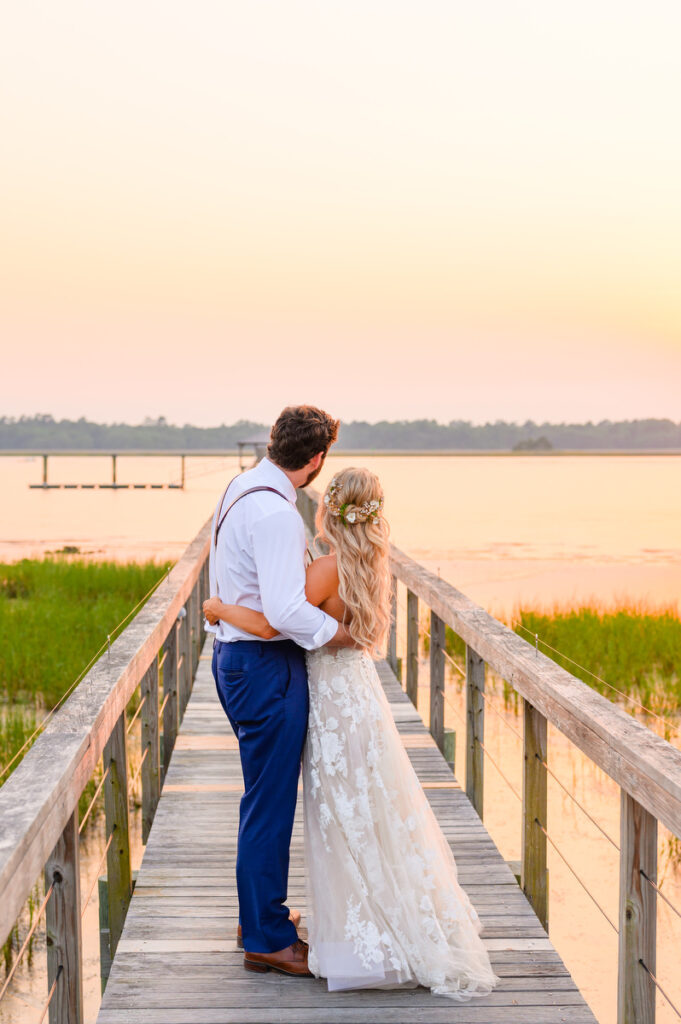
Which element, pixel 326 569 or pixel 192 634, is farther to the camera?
pixel 192 634

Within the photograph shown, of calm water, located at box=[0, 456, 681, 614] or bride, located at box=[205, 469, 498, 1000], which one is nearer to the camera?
bride, located at box=[205, 469, 498, 1000]

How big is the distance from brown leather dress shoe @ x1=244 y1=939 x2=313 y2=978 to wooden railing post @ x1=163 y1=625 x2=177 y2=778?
212 centimetres

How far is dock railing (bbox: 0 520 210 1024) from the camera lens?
66.9 inches

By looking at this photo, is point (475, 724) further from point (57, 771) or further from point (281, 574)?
point (57, 771)

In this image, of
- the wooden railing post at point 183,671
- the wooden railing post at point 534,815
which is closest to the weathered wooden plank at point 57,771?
the wooden railing post at point 534,815

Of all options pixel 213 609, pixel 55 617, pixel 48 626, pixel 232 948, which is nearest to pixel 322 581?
pixel 213 609

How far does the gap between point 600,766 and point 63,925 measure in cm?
126

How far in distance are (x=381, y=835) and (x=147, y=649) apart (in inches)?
45.1

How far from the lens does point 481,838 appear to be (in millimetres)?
3766

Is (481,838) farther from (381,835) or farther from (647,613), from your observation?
(647,613)

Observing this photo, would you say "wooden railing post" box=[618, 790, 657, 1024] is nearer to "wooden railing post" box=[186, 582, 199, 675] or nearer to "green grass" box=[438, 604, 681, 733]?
"wooden railing post" box=[186, 582, 199, 675]

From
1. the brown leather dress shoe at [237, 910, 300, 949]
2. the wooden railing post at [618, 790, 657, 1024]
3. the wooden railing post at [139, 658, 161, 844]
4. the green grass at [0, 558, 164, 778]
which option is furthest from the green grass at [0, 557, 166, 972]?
the wooden railing post at [618, 790, 657, 1024]

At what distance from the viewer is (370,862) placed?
2562mm

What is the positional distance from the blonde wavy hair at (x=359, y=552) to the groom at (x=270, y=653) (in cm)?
7
